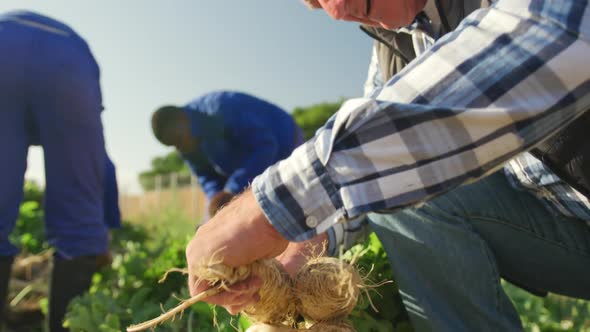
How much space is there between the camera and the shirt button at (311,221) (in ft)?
3.26

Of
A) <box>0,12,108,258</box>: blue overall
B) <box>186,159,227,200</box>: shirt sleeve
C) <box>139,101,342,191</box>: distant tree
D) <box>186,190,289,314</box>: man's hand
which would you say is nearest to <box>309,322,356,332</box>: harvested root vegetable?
<box>186,190,289,314</box>: man's hand

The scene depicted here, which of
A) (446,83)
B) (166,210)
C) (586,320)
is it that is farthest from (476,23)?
(166,210)

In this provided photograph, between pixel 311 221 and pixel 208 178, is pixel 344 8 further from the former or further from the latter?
pixel 208 178

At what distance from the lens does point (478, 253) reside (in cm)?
149

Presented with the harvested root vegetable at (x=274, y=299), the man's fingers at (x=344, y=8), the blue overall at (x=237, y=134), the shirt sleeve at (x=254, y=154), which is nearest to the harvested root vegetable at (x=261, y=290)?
the harvested root vegetable at (x=274, y=299)

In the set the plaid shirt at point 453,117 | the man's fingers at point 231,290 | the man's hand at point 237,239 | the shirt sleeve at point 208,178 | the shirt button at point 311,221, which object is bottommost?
the shirt sleeve at point 208,178

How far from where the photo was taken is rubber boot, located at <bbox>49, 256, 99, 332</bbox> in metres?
2.71

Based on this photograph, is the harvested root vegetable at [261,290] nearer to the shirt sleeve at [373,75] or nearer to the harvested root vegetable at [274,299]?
the harvested root vegetable at [274,299]

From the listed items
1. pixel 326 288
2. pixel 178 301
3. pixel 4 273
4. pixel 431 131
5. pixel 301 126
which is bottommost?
pixel 301 126

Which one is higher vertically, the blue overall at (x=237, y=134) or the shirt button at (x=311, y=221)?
the shirt button at (x=311, y=221)

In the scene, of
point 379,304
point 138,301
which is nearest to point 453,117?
point 379,304

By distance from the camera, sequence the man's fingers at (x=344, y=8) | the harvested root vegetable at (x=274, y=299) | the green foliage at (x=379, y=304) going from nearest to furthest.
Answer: the harvested root vegetable at (x=274, y=299), the man's fingers at (x=344, y=8), the green foliage at (x=379, y=304)

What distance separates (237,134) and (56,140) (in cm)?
223

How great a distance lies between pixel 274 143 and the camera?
4660 mm
